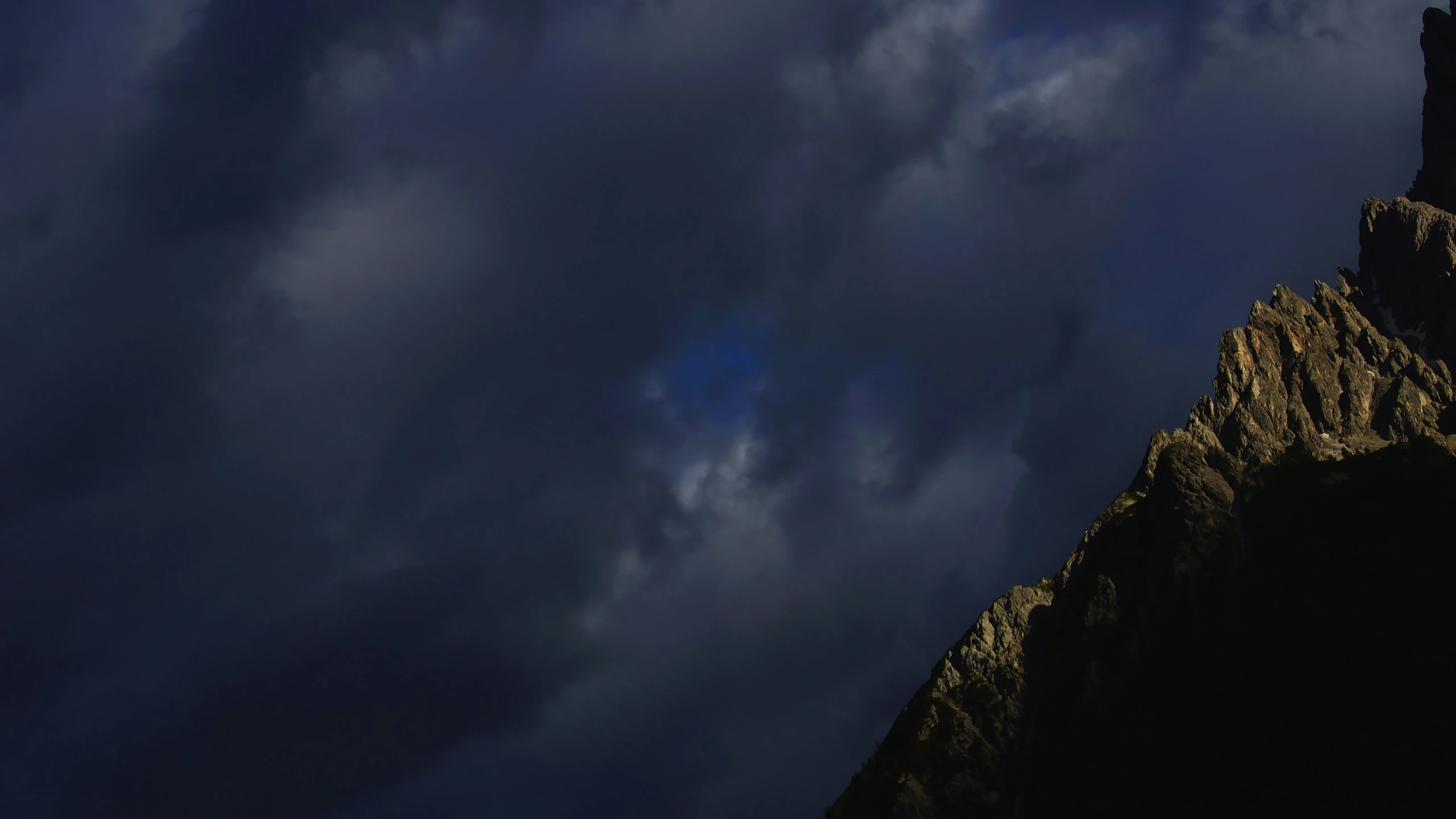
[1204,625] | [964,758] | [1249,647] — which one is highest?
[964,758]

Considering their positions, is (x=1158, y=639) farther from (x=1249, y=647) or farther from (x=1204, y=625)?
(x=1249, y=647)

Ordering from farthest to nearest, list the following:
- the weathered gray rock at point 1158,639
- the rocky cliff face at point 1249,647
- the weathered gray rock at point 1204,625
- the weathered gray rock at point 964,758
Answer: the weathered gray rock at point 964,758
the weathered gray rock at point 1158,639
the weathered gray rock at point 1204,625
the rocky cliff face at point 1249,647

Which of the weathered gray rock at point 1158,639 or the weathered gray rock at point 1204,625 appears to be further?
the weathered gray rock at point 1158,639

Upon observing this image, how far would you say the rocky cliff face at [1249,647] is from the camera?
134 metres

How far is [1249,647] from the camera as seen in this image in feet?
489

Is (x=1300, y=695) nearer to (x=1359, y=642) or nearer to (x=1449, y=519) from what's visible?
(x=1359, y=642)

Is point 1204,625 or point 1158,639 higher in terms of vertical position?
point 1158,639

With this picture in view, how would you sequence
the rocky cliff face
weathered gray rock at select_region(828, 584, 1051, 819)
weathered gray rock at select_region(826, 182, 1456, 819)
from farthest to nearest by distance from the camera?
weathered gray rock at select_region(828, 584, 1051, 819), weathered gray rock at select_region(826, 182, 1456, 819), the rocky cliff face

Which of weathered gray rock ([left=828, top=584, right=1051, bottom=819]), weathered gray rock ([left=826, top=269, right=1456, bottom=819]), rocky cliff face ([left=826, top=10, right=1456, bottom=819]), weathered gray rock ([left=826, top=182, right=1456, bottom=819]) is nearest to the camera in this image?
rocky cliff face ([left=826, top=10, right=1456, bottom=819])

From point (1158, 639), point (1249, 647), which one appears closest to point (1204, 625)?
point (1158, 639)

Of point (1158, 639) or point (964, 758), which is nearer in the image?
point (1158, 639)

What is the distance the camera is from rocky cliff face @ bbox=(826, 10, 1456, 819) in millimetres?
133875

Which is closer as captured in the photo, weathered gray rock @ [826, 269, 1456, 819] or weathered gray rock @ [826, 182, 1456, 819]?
weathered gray rock @ [826, 182, 1456, 819]

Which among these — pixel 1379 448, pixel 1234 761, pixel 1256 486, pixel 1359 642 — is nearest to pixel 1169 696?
pixel 1234 761
